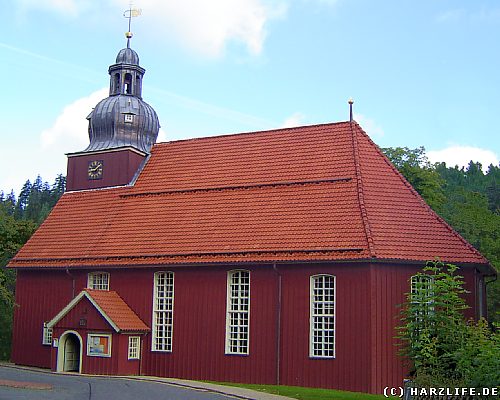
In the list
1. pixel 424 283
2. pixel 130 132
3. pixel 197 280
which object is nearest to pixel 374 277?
pixel 424 283

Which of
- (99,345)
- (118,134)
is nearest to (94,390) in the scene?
(99,345)

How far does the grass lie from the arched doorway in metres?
A: 8.60

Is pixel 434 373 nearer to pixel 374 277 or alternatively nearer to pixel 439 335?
pixel 439 335

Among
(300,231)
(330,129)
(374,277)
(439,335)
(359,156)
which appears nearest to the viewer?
(439,335)

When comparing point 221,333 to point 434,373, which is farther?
point 221,333

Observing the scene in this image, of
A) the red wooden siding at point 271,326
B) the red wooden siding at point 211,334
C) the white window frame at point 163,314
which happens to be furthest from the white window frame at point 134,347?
the white window frame at point 163,314

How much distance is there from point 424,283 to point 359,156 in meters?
7.18

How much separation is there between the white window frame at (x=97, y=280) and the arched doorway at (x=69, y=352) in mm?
2520

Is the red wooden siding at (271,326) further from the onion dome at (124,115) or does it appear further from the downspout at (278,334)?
the onion dome at (124,115)

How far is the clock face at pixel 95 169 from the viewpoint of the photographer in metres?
38.3

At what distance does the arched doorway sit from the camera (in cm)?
3241

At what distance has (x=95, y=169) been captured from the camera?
3844cm

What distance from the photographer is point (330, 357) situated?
28.2 metres

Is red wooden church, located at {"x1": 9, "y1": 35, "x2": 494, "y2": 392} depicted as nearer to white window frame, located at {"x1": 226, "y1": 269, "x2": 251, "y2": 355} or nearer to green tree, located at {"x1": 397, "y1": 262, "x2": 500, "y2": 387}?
white window frame, located at {"x1": 226, "y1": 269, "x2": 251, "y2": 355}
